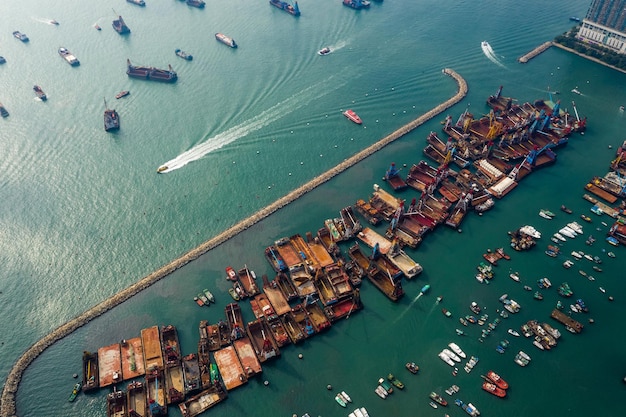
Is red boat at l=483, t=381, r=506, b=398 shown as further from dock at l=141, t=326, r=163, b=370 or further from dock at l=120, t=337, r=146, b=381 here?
dock at l=120, t=337, r=146, b=381

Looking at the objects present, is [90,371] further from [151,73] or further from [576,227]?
[576,227]

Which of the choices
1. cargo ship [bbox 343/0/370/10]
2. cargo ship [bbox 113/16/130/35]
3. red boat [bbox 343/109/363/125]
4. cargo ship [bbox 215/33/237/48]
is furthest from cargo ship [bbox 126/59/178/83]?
cargo ship [bbox 343/0/370/10]

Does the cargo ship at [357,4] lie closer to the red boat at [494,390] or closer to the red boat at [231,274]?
the red boat at [231,274]

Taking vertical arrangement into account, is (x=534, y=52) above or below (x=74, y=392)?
above

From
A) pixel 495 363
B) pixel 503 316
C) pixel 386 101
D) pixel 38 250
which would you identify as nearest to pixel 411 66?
pixel 386 101

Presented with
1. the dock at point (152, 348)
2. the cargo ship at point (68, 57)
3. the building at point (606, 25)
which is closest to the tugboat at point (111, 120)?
the cargo ship at point (68, 57)

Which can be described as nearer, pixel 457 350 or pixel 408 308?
pixel 457 350

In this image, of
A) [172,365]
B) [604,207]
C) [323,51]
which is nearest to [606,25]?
[604,207]
